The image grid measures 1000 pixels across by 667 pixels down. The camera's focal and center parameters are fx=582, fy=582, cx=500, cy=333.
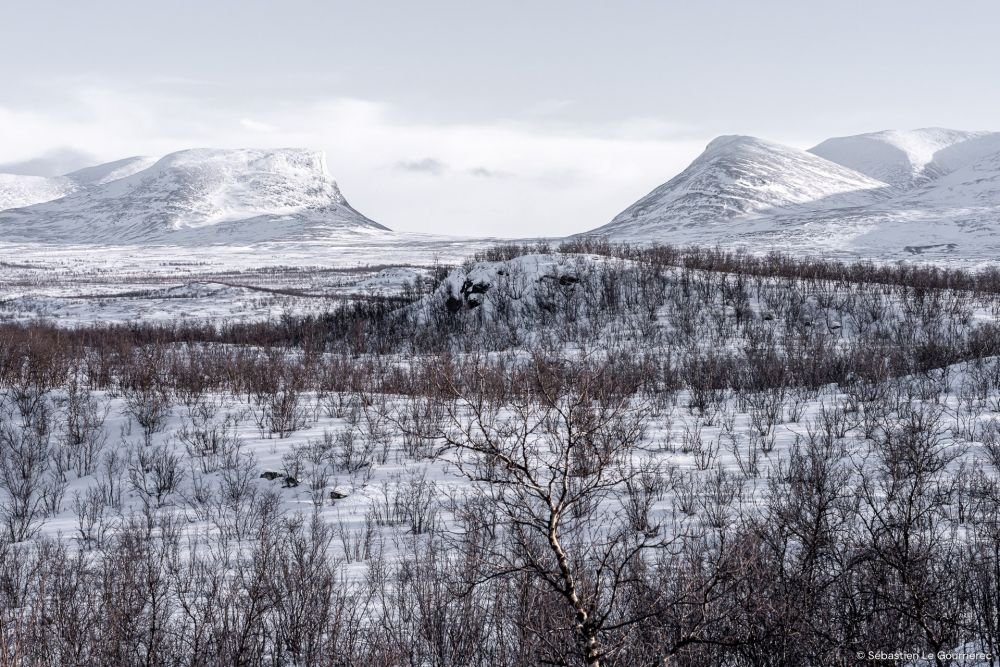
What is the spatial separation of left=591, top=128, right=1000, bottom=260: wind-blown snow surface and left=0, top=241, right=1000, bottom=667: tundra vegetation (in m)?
39.4

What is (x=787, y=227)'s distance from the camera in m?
70.2

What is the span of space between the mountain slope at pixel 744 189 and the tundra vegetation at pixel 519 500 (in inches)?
3029

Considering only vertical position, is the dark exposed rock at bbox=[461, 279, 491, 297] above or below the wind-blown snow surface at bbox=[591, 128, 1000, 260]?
below

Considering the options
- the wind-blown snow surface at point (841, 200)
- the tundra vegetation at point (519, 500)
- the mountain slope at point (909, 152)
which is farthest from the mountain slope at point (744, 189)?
the tundra vegetation at point (519, 500)

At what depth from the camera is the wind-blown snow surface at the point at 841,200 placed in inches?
2140

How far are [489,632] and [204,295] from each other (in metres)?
38.9

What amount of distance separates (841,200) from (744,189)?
51.8ft

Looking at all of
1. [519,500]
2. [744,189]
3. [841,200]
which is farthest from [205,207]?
[519,500]

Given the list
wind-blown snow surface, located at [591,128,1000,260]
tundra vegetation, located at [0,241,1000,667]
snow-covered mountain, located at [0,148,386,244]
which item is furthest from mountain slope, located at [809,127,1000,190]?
tundra vegetation, located at [0,241,1000,667]

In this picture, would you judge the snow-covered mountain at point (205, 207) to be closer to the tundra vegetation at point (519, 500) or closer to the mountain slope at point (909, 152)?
the tundra vegetation at point (519, 500)

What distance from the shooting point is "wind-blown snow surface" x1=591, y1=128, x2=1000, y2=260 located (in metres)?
54.4

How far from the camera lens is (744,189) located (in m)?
107

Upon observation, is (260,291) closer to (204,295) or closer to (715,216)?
(204,295)

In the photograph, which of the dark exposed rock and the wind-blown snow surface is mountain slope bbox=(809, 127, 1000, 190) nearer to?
the wind-blown snow surface
